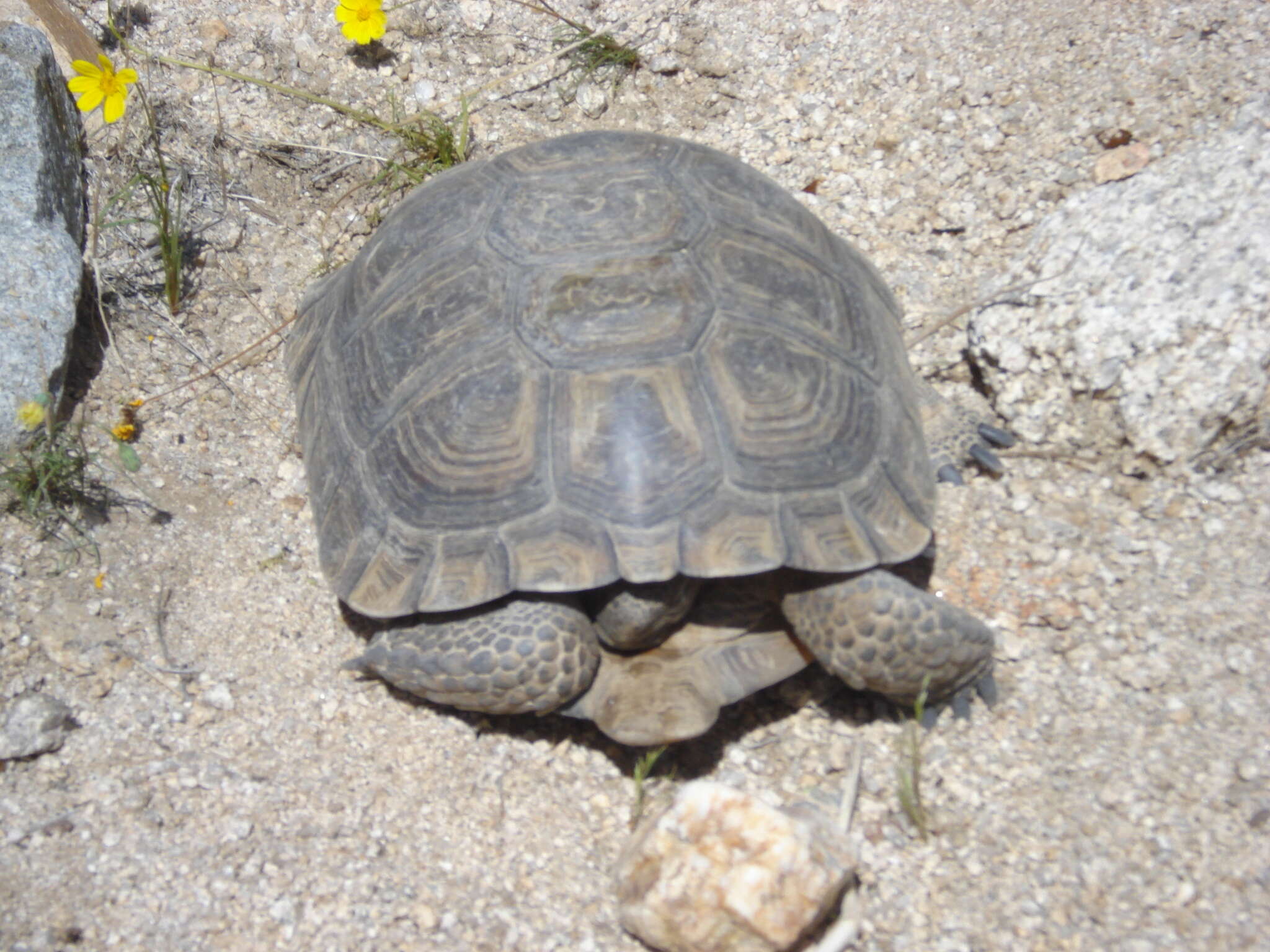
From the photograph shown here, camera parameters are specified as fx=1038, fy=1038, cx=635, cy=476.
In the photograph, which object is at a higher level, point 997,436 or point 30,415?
point 30,415

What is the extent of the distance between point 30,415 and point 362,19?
2.08 m

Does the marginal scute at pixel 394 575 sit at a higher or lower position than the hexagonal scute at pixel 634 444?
lower

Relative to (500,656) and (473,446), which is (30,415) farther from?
(500,656)

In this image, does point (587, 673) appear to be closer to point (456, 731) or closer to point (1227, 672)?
point (456, 731)

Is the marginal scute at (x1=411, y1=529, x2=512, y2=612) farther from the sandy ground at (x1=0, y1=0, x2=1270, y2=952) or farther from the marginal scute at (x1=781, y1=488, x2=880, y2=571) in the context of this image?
the marginal scute at (x1=781, y1=488, x2=880, y2=571)

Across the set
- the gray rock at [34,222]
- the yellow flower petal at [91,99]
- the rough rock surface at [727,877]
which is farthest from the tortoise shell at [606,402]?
the yellow flower petal at [91,99]

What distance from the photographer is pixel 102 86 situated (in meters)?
3.39

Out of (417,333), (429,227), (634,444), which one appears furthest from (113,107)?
(634,444)

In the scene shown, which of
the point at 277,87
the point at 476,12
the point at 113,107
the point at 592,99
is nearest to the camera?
the point at 113,107

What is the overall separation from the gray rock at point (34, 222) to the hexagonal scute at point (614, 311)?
1.54 meters

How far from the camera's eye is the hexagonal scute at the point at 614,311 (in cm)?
245

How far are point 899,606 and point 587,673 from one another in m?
0.76

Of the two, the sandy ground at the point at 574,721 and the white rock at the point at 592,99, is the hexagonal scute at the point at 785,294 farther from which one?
the white rock at the point at 592,99

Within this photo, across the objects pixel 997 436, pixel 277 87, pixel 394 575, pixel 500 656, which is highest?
pixel 277 87
